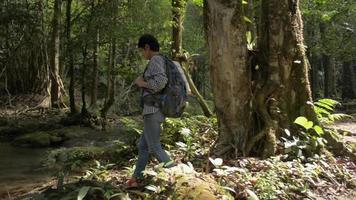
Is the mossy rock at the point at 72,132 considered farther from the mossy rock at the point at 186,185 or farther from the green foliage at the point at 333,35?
the green foliage at the point at 333,35

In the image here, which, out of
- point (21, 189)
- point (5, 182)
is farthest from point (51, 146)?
point (21, 189)

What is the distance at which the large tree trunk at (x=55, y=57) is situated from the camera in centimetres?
1846

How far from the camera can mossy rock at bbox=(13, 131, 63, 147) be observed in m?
14.2

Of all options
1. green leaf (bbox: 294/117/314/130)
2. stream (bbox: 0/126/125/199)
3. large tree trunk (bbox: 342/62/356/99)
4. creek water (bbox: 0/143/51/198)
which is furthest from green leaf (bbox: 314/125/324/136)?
large tree trunk (bbox: 342/62/356/99)

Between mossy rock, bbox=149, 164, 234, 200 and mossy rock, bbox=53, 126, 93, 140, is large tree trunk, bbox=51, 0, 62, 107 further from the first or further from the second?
mossy rock, bbox=149, 164, 234, 200

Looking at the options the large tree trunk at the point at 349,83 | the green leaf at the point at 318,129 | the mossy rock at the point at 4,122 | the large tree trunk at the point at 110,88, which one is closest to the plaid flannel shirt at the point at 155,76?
the green leaf at the point at 318,129

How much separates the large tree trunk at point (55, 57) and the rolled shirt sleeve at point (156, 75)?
13.7 m

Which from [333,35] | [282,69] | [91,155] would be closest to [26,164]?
[91,155]

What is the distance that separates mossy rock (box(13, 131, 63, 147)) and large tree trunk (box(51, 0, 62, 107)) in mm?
4668

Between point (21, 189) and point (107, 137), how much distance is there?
678 centimetres

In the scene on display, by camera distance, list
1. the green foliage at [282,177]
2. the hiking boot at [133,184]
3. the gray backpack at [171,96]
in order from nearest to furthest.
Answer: the hiking boot at [133,184], the gray backpack at [171,96], the green foliage at [282,177]

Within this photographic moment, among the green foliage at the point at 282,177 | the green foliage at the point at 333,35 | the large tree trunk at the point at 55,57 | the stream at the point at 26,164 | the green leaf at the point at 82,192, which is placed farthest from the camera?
the green foliage at the point at 333,35

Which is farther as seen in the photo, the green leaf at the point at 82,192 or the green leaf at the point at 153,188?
the green leaf at the point at 153,188

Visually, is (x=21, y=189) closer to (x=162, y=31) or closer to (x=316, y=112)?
(x=316, y=112)
